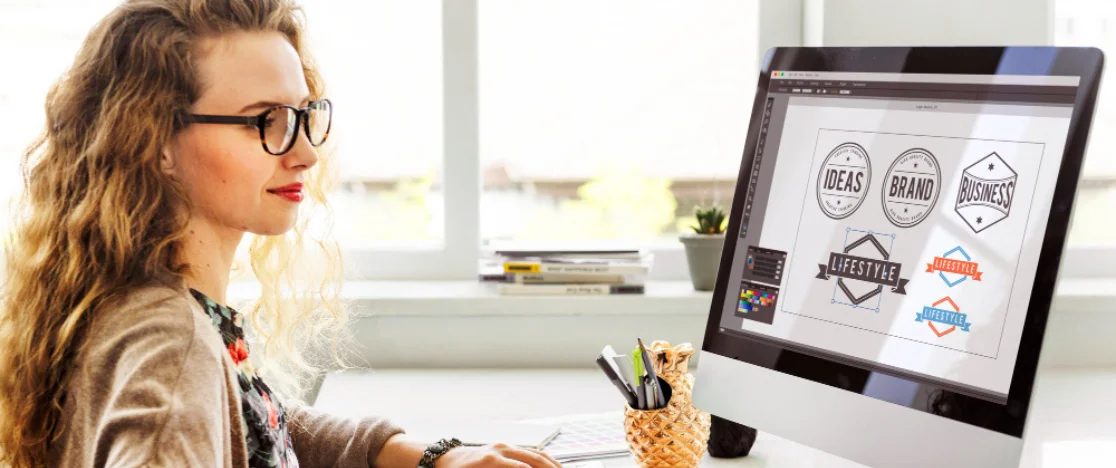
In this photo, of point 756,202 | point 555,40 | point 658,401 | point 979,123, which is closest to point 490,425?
point 658,401

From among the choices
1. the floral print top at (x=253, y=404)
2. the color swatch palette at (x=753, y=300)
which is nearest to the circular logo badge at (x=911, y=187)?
the color swatch palette at (x=753, y=300)

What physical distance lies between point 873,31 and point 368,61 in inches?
38.6

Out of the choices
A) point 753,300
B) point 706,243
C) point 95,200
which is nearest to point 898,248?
point 753,300

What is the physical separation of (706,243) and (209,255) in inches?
41.7

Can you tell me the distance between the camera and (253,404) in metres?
1.06

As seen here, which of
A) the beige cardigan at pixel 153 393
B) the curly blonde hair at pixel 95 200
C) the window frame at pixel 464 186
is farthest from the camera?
the window frame at pixel 464 186

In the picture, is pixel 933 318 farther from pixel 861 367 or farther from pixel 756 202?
pixel 756 202

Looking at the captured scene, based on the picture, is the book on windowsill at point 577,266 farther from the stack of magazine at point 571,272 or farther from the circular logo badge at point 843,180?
the circular logo badge at point 843,180

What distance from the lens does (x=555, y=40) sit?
2.14m

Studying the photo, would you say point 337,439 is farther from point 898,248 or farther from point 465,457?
point 898,248

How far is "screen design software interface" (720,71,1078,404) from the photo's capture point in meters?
0.95

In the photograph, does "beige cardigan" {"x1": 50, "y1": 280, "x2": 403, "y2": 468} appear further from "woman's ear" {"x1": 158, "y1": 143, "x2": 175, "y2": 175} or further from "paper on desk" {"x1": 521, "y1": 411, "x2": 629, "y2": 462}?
"paper on desk" {"x1": 521, "y1": 411, "x2": 629, "y2": 462}

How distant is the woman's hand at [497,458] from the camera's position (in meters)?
1.16

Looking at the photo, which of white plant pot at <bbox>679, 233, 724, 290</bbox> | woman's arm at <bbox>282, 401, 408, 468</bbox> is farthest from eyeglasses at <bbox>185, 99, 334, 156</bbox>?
white plant pot at <bbox>679, 233, 724, 290</bbox>
